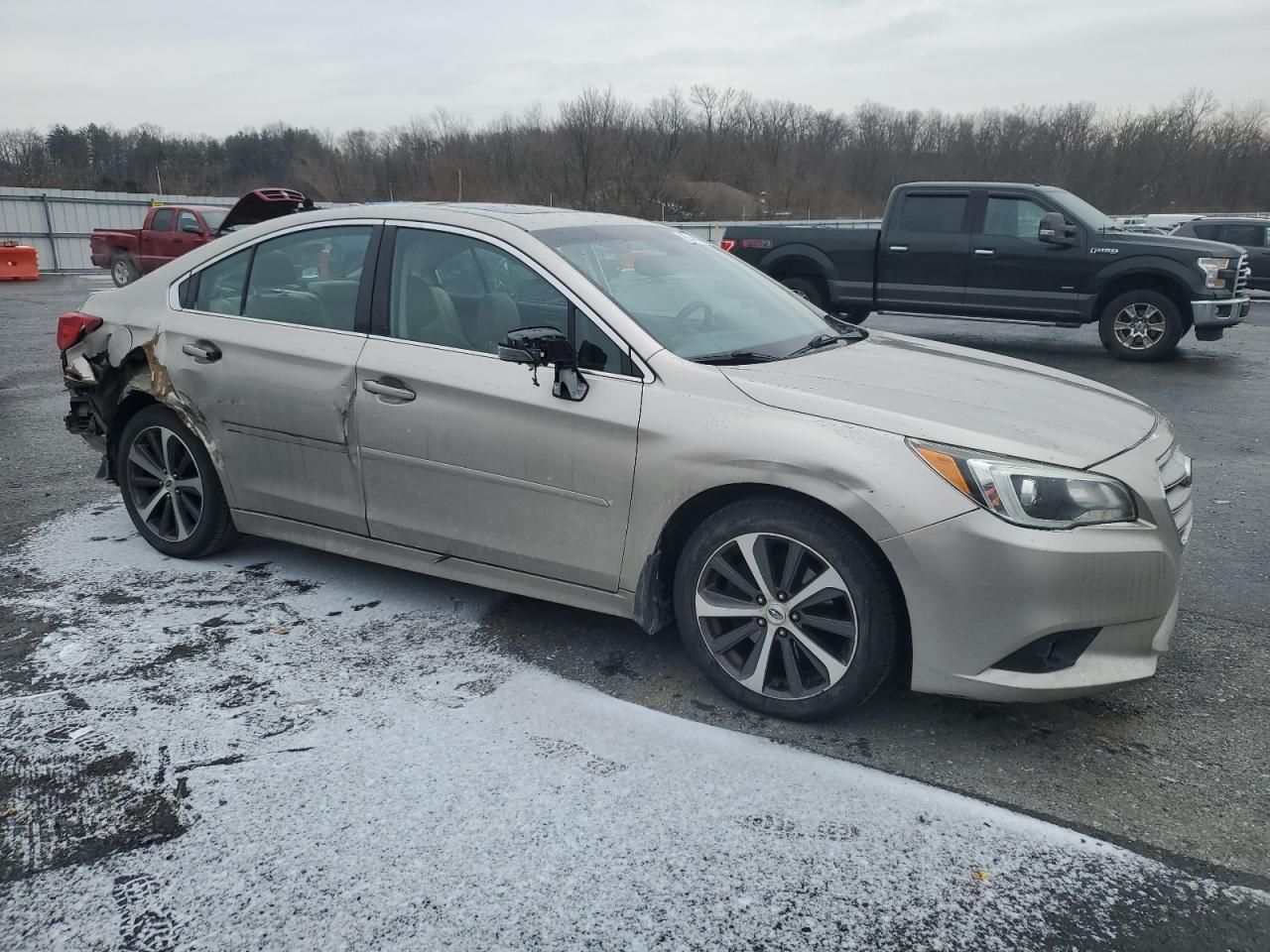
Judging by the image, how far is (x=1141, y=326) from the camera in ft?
37.6

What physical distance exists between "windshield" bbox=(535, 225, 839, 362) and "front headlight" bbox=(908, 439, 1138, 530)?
97cm

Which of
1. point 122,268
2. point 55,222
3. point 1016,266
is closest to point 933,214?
point 1016,266

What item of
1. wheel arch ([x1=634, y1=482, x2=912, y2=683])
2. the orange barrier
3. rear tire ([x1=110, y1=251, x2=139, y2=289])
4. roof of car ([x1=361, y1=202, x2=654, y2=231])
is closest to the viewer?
wheel arch ([x1=634, y1=482, x2=912, y2=683])

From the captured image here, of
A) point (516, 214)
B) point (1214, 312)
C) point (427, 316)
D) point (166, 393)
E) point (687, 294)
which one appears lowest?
point (166, 393)

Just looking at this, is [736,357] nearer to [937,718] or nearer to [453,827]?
[937,718]

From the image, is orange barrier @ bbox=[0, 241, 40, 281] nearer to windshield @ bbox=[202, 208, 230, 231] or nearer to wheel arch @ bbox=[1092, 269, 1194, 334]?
windshield @ bbox=[202, 208, 230, 231]

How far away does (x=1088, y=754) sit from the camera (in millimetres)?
3055

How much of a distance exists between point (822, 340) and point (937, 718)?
1607mm

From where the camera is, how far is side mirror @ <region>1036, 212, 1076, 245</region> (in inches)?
450

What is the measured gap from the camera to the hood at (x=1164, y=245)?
438 inches

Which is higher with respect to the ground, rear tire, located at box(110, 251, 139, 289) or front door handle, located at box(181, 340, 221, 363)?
front door handle, located at box(181, 340, 221, 363)

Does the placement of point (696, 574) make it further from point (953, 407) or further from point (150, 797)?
point (150, 797)

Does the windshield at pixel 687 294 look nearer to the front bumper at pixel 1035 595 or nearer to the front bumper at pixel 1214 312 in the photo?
the front bumper at pixel 1035 595

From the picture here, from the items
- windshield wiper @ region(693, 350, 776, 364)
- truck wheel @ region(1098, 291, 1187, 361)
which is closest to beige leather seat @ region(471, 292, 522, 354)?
windshield wiper @ region(693, 350, 776, 364)
